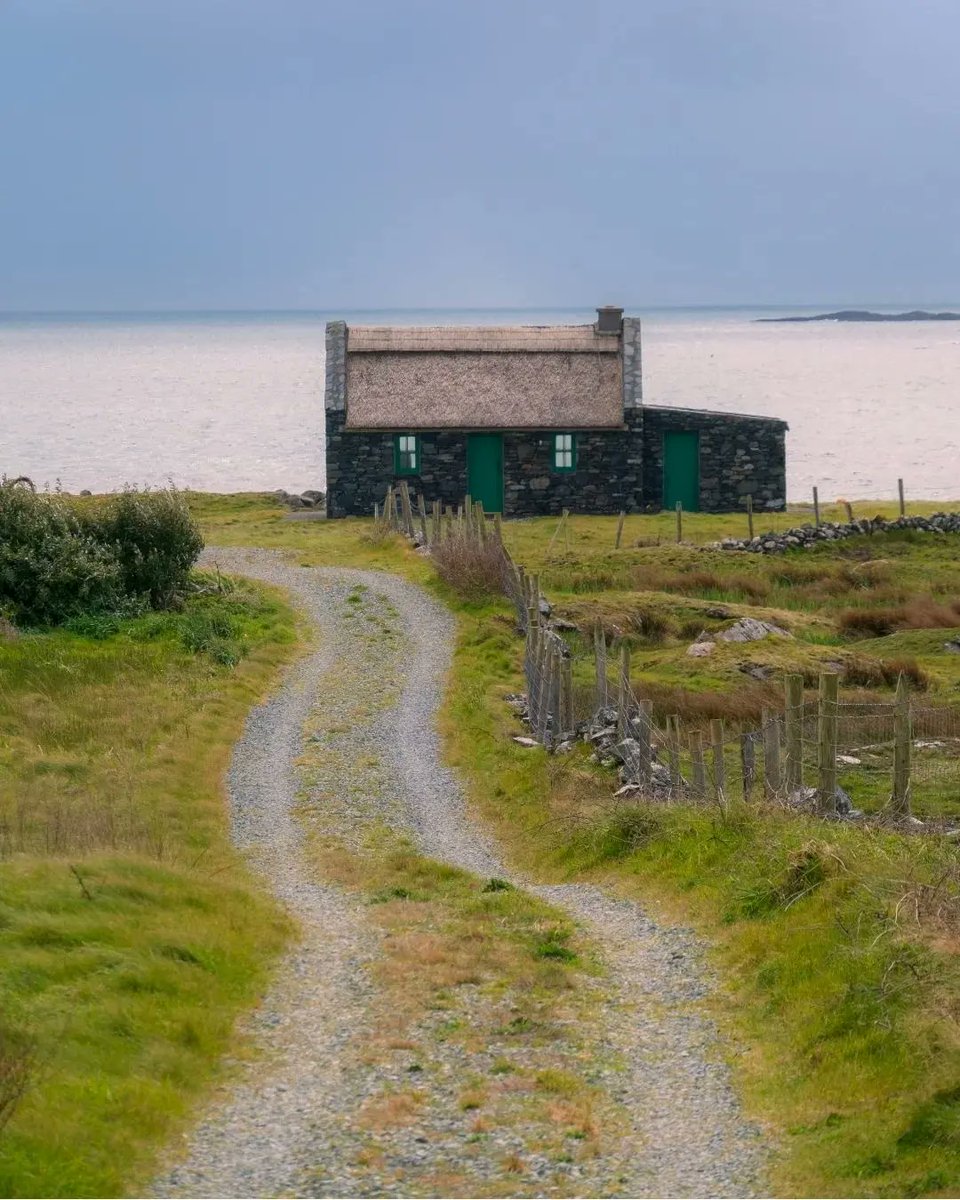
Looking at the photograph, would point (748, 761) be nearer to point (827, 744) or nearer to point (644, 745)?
point (644, 745)

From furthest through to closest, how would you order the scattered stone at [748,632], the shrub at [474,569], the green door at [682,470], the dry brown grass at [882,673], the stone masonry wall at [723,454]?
the green door at [682,470]
the stone masonry wall at [723,454]
the shrub at [474,569]
the scattered stone at [748,632]
the dry brown grass at [882,673]

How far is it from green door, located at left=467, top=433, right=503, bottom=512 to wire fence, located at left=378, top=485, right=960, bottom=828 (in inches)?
787

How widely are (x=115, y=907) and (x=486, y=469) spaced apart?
34.3 m

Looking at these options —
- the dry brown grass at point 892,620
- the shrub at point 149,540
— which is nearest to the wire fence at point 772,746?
the dry brown grass at point 892,620

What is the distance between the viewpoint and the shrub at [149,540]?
31.4 m

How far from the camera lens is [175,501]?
107 ft

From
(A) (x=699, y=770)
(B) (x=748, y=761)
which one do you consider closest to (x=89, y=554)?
(B) (x=748, y=761)

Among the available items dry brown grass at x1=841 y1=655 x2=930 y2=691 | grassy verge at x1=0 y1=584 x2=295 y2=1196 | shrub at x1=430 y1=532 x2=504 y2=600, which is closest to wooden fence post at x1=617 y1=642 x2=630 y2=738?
grassy verge at x1=0 y1=584 x2=295 y2=1196

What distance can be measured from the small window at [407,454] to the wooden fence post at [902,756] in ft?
102

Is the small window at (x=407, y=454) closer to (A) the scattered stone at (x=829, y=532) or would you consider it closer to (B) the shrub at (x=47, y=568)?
(A) the scattered stone at (x=829, y=532)

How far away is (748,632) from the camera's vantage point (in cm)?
3048

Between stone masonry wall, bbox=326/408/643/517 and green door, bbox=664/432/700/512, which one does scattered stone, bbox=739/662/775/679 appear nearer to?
stone masonry wall, bbox=326/408/643/517

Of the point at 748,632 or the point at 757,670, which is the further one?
the point at 748,632

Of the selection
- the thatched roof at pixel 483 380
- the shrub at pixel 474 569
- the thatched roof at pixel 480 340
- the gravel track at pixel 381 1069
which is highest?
the thatched roof at pixel 480 340
